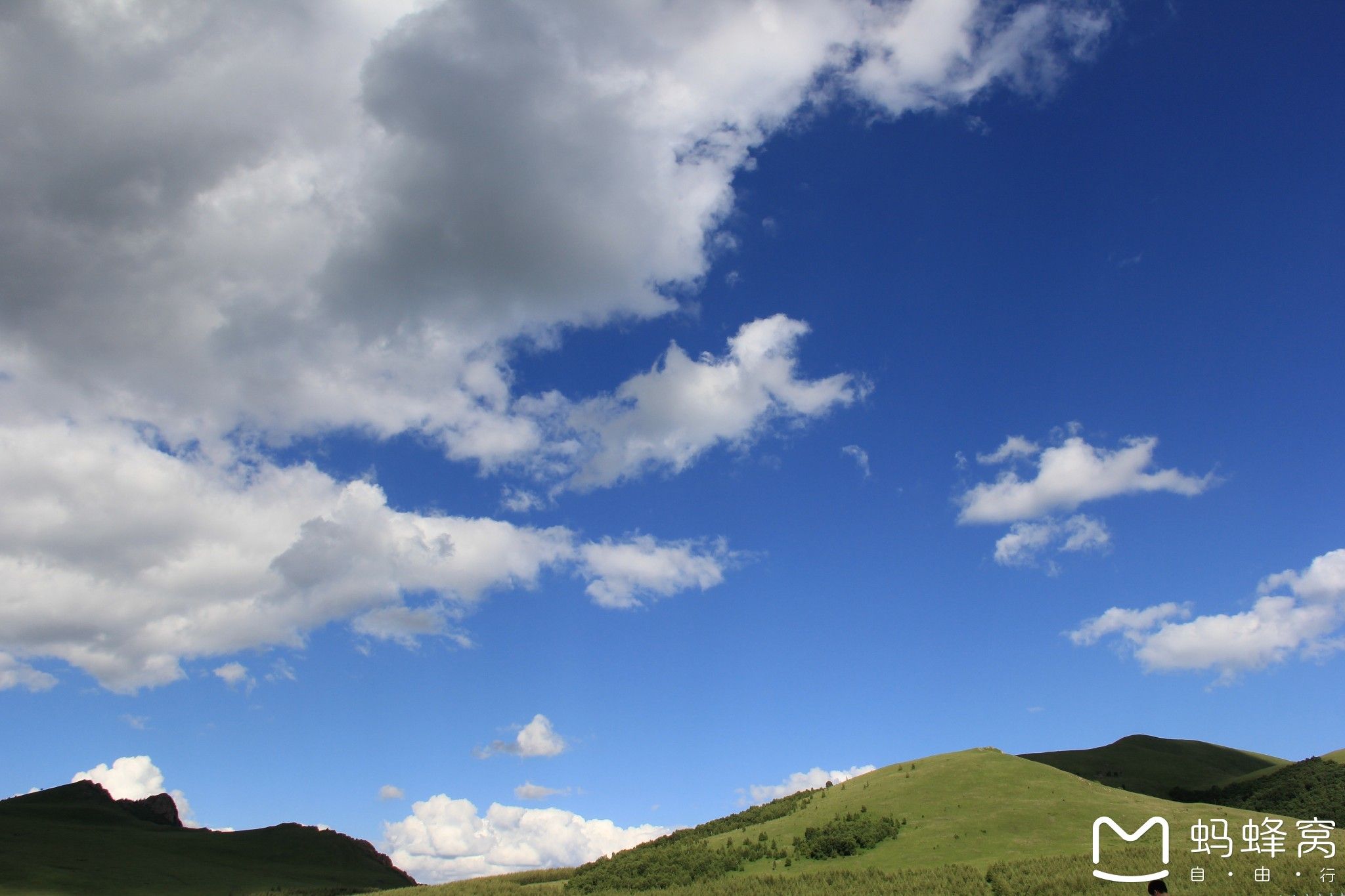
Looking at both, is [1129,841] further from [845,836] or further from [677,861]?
[677,861]

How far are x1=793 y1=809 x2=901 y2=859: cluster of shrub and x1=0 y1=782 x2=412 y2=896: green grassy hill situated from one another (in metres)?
80.1

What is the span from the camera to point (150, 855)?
121312 mm

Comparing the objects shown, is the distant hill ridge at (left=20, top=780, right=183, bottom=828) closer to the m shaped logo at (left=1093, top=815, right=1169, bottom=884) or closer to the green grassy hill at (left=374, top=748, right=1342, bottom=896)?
the green grassy hill at (left=374, top=748, right=1342, bottom=896)

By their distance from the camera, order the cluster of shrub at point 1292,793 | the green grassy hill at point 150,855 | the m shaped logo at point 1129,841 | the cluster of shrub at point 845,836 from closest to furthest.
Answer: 1. the m shaped logo at point 1129,841
2. the cluster of shrub at point 845,836
3. the green grassy hill at point 150,855
4. the cluster of shrub at point 1292,793

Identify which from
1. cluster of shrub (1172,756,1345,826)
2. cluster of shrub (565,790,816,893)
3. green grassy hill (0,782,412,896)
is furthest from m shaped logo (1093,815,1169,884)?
green grassy hill (0,782,412,896)

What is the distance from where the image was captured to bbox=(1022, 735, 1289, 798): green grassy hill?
14238 cm

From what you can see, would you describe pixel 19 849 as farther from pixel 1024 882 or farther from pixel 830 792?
pixel 1024 882

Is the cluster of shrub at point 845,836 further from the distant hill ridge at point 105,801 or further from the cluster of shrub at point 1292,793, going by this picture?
the distant hill ridge at point 105,801

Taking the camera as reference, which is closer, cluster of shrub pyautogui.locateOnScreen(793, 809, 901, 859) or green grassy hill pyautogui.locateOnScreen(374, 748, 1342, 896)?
green grassy hill pyautogui.locateOnScreen(374, 748, 1342, 896)

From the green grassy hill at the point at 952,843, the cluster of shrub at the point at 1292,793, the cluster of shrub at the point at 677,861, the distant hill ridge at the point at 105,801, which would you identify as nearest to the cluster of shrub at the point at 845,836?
the green grassy hill at the point at 952,843

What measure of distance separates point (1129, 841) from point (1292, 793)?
10159cm

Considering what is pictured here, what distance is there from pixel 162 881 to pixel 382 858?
72699mm

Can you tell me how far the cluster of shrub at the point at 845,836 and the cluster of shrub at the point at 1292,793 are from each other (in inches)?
2934

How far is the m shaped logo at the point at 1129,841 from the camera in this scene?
32906mm
